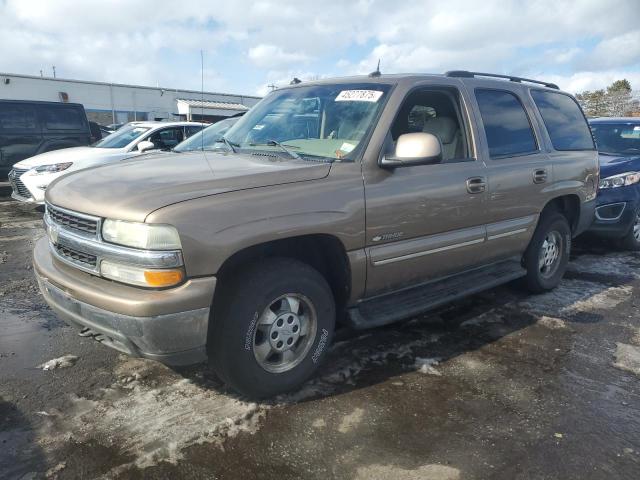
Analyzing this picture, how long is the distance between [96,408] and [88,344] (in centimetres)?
92

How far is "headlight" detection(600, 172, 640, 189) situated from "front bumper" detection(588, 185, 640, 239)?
53mm

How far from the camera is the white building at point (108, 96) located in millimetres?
28953

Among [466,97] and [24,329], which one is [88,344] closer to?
[24,329]

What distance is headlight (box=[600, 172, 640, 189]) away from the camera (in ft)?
21.5

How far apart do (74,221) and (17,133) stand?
9.91m

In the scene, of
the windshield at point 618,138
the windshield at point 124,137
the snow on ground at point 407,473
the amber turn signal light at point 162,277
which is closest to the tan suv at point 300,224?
the amber turn signal light at point 162,277

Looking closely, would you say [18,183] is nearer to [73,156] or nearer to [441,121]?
[73,156]

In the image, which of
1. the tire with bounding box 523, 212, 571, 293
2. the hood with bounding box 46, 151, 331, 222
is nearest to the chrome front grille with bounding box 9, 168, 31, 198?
the hood with bounding box 46, 151, 331, 222

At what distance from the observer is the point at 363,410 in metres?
2.94

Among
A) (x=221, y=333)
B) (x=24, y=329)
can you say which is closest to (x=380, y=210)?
(x=221, y=333)

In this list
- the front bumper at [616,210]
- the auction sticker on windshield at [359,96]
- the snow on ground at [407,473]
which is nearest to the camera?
the snow on ground at [407,473]

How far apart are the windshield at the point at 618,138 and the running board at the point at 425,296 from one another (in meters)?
4.12

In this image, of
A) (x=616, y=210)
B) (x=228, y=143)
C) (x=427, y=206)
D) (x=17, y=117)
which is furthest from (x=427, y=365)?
(x=17, y=117)

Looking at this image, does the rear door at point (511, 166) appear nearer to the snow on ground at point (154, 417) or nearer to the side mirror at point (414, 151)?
the side mirror at point (414, 151)
